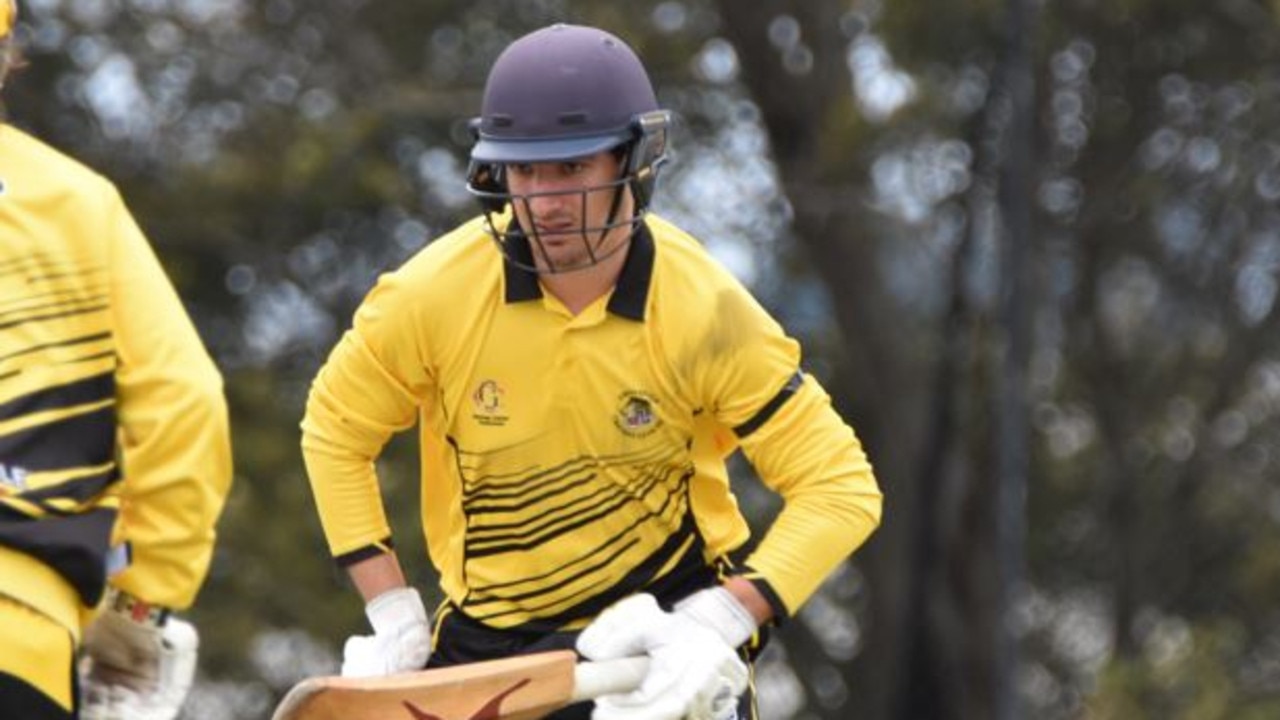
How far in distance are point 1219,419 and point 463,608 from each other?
38.9 feet

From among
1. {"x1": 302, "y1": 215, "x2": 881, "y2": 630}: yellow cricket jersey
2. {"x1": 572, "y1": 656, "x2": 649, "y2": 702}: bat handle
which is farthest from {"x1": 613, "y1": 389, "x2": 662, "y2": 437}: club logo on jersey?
{"x1": 572, "y1": 656, "x2": 649, "y2": 702}: bat handle

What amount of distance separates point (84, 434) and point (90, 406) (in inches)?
1.9

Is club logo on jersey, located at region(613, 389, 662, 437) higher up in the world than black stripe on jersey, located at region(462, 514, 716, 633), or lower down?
higher up

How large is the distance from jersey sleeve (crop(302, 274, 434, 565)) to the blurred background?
1041cm

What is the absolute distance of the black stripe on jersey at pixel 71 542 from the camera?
5.12 meters

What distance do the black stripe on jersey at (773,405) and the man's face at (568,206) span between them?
1.22 feet

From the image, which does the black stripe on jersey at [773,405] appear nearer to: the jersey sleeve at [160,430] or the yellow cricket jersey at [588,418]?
the yellow cricket jersey at [588,418]

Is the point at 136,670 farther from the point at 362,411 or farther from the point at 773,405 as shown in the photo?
the point at 773,405

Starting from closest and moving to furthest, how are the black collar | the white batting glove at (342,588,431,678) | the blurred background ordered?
1. the black collar
2. the white batting glove at (342,588,431,678)
3. the blurred background

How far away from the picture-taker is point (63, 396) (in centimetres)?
521

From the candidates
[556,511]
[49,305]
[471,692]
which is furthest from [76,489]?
[556,511]

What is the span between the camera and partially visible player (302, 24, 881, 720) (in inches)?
211

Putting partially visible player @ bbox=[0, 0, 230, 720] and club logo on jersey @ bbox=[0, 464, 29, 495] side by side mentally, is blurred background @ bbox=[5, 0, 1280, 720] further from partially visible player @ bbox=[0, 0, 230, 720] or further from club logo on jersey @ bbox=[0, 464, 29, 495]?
club logo on jersey @ bbox=[0, 464, 29, 495]

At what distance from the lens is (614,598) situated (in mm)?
5527
